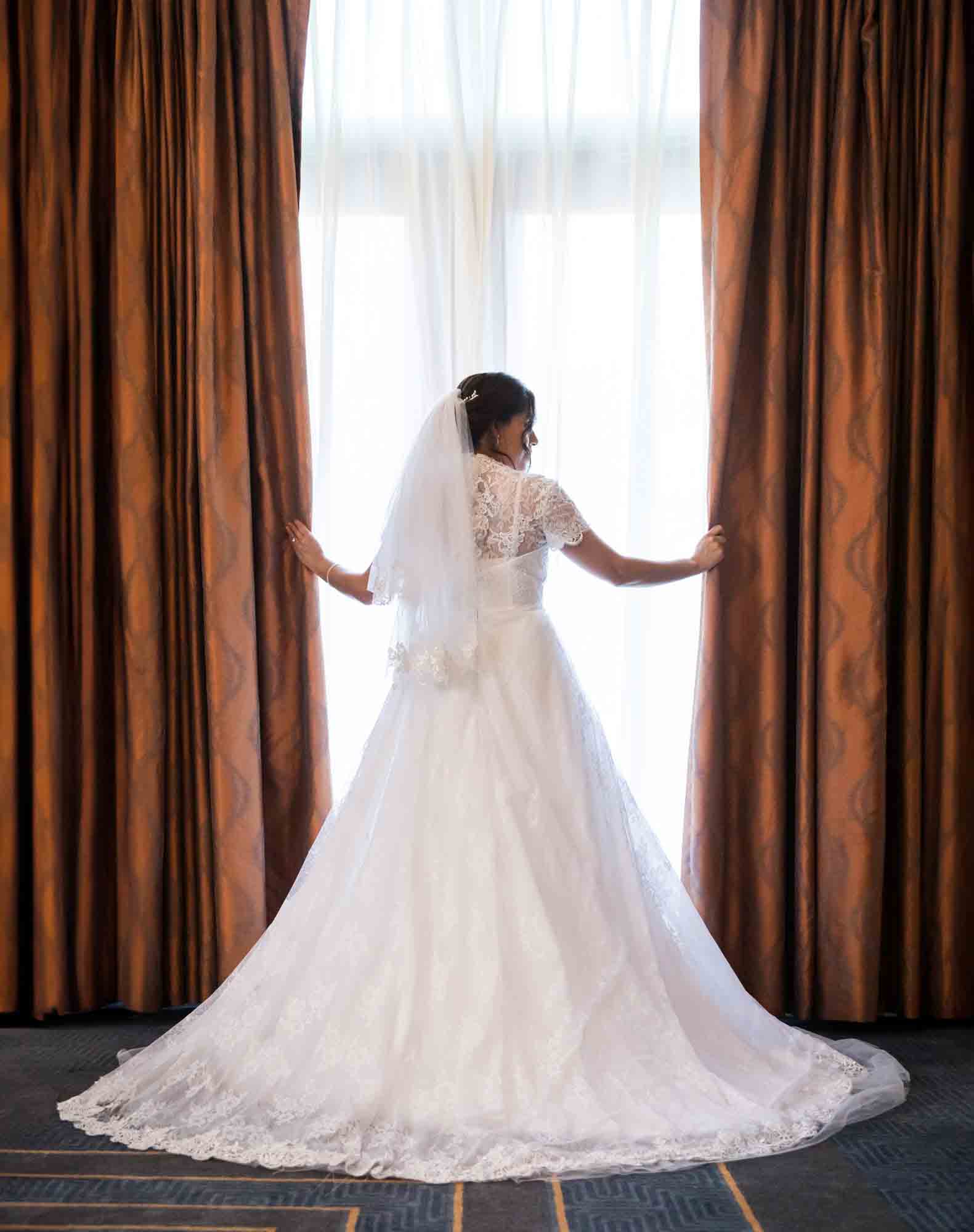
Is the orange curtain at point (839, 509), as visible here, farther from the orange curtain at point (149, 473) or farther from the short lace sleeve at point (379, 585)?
the orange curtain at point (149, 473)

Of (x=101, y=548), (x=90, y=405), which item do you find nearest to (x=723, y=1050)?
(x=101, y=548)

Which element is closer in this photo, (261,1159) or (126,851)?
(261,1159)

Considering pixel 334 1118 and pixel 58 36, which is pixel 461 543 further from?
pixel 58 36

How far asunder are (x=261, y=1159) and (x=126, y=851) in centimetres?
120

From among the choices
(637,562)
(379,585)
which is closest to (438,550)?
(379,585)

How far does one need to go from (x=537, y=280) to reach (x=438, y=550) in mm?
1014

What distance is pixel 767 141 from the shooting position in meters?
3.08

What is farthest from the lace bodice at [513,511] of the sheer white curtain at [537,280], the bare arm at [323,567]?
the sheer white curtain at [537,280]

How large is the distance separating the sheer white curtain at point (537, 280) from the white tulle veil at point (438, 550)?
1.73 ft

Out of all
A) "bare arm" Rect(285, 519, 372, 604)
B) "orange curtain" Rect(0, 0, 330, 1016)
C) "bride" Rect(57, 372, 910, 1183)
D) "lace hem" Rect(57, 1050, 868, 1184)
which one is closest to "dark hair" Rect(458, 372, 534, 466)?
"bride" Rect(57, 372, 910, 1183)

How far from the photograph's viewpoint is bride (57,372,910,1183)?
84.4 inches

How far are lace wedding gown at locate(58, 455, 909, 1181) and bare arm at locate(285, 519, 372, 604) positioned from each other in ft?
0.88

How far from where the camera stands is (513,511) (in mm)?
2570

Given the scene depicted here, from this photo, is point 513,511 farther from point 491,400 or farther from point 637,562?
point 637,562
